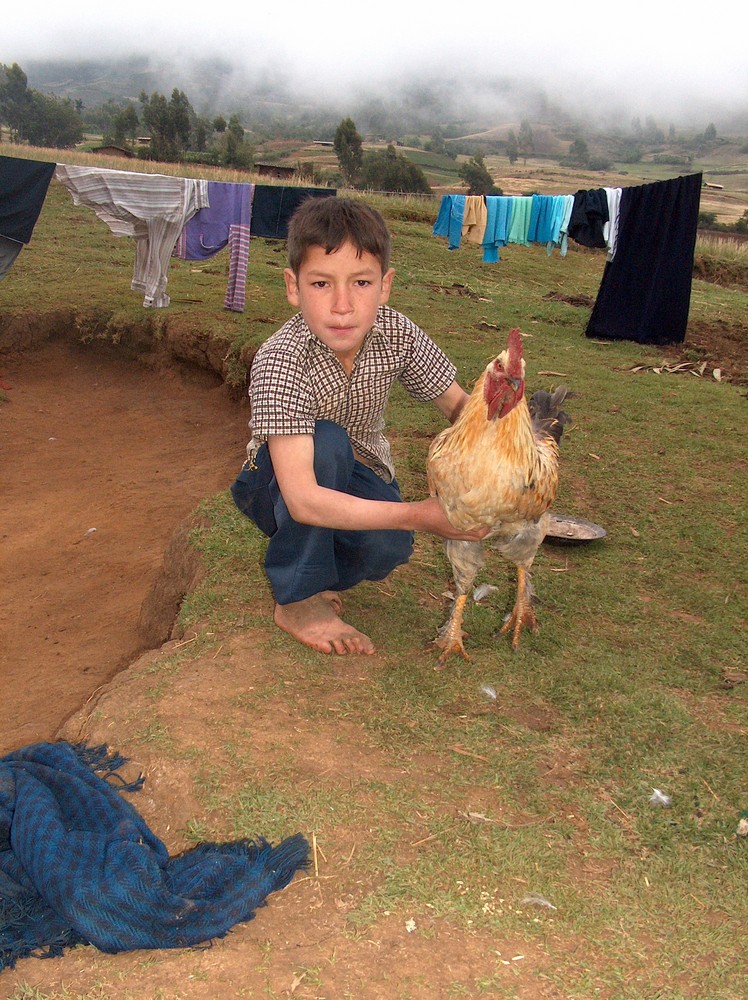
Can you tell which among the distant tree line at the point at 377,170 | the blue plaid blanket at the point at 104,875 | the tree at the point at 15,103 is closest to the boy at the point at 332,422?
the blue plaid blanket at the point at 104,875

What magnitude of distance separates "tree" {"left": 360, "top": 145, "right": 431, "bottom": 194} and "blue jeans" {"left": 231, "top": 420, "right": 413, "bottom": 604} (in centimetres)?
3321

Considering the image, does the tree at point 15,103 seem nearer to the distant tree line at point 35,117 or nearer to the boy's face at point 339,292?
the distant tree line at point 35,117

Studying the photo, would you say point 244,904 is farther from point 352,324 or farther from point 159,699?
point 352,324

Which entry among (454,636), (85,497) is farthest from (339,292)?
(85,497)

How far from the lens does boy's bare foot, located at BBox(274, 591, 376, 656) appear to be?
3049 mm

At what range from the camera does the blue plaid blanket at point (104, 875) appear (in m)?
1.77

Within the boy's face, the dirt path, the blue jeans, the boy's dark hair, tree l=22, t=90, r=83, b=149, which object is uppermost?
tree l=22, t=90, r=83, b=149

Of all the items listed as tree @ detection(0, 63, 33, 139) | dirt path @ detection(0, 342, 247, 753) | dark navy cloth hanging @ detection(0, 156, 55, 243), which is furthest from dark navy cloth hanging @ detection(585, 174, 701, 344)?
tree @ detection(0, 63, 33, 139)

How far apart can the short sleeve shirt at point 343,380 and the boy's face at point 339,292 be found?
5.0 inches

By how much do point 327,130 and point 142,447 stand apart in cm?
16449

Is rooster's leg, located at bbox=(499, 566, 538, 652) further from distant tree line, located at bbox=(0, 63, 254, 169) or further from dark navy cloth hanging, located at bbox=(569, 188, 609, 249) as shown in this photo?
distant tree line, located at bbox=(0, 63, 254, 169)

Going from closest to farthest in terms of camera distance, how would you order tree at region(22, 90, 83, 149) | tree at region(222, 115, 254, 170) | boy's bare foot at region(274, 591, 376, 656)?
boy's bare foot at region(274, 591, 376, 656) < tree at region(222, 115, 254, 170) < tree at region(22, 90, 83, 149)

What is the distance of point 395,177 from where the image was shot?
3700 centimetres

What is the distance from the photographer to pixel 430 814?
223 centimetres
